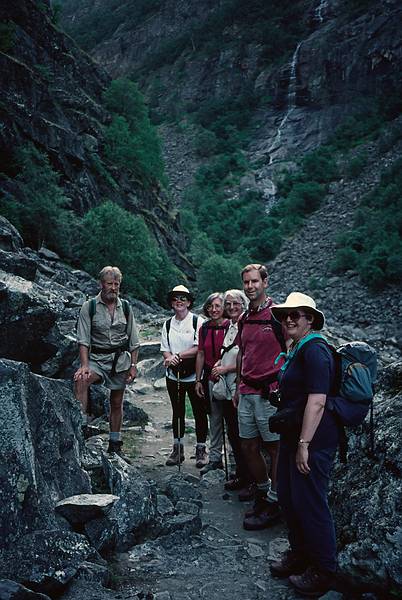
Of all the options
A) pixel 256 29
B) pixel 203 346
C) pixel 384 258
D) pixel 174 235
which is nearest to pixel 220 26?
pixel 256 29

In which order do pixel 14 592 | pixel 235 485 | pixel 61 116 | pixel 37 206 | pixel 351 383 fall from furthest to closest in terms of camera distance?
pixel 61 116
pixel 37 206
pixel 235 485
pixel 351 383
pixel 14 592

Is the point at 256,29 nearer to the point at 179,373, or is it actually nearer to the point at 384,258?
the point at 384,258

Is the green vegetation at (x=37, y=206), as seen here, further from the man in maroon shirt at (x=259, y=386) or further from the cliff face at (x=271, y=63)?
the cliff face at (x=271, y=63)

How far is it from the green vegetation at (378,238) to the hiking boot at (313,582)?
28.9 meters

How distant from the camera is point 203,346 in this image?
16.6ft

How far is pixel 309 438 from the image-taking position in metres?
2.62

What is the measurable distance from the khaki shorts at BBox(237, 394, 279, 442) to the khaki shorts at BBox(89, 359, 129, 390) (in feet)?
5.23

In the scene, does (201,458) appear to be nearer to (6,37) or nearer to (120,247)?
(120,247)

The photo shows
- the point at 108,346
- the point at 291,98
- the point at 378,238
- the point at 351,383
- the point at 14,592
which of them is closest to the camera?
the point at 14,592

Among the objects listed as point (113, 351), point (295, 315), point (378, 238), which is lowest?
point (113, 351)

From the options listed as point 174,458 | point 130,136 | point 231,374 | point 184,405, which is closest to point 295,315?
point 231,374

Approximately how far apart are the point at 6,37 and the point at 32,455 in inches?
1162

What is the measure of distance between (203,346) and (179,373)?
1.75ft

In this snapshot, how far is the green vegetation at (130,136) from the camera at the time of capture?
1323 inches
